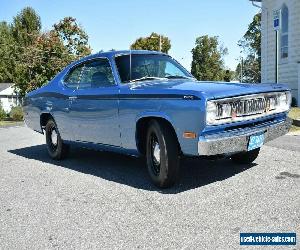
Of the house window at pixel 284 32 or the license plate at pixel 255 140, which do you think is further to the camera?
the house window at pixel 284 32

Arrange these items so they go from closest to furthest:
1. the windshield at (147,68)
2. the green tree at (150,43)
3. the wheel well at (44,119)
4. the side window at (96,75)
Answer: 1. the windshield at (147,68)
2. the side window at (96,75)
3. the wheel well at (44,119)
4. the green tree at (150,43)

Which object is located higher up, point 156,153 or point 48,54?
point 48,54

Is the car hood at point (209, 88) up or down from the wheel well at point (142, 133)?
up

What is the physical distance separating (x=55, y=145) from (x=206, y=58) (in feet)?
207

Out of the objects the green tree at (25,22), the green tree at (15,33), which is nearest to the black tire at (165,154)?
the green tree at (15,33)

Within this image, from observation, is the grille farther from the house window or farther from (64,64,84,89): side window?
the house window

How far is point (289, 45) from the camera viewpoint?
58.8 feet

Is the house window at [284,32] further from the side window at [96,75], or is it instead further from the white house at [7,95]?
the white house at [7,95]

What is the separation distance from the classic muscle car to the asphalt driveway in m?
0.38

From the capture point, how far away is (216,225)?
3670mm

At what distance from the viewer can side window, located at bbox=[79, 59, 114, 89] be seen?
591 centimetres

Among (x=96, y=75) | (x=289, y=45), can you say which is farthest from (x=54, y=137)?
(x=289, y=45)

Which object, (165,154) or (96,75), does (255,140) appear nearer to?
(165,154)

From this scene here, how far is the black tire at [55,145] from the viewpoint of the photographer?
23.6 ft
